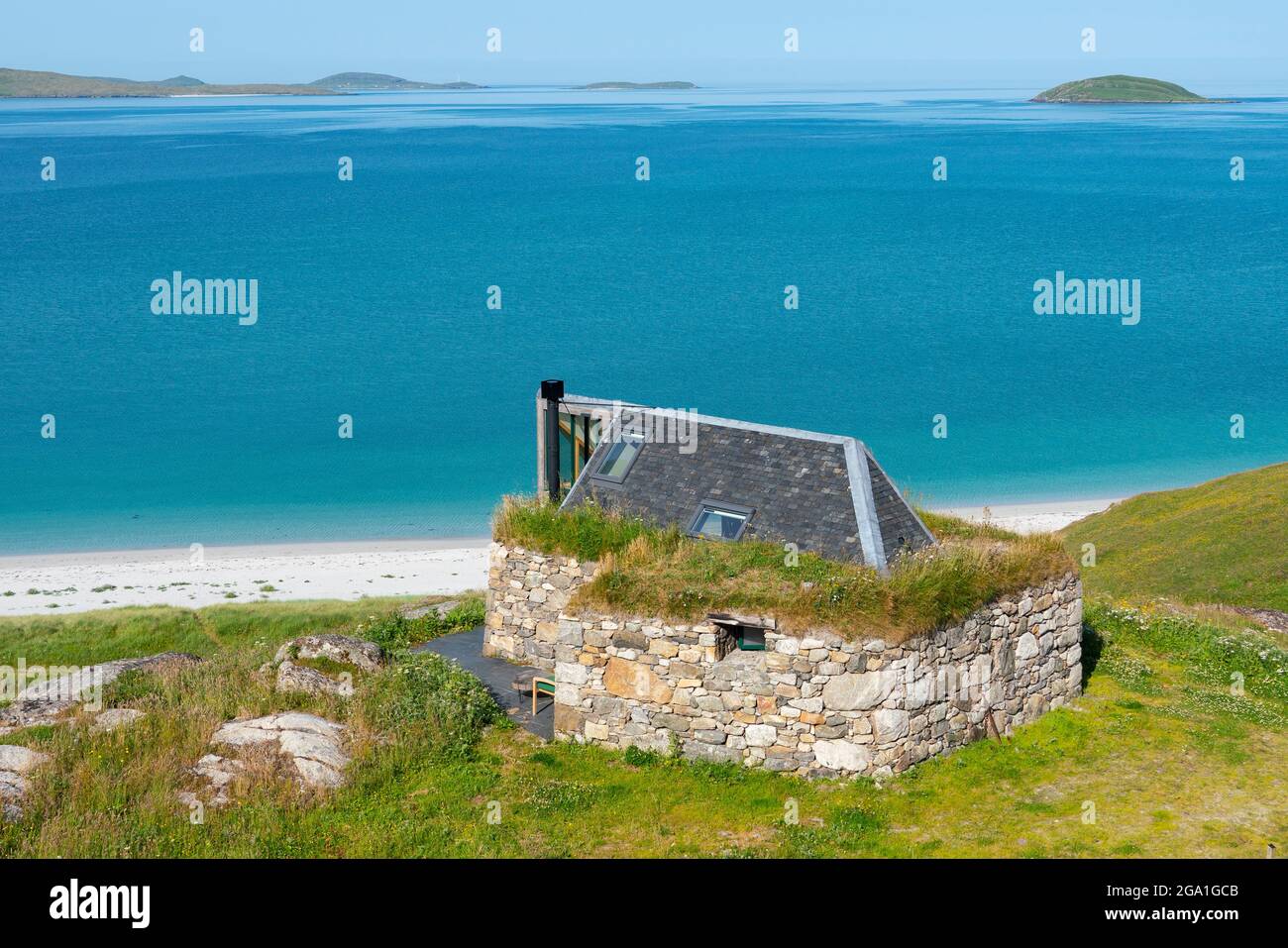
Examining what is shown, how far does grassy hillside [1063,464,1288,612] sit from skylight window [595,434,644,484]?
15430mm

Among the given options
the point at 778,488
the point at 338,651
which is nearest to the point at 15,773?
the point at 338,651

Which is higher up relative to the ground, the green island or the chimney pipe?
the chimney pipe

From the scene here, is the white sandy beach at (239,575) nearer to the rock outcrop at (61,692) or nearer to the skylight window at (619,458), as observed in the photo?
the rock outcrop at (61,692)

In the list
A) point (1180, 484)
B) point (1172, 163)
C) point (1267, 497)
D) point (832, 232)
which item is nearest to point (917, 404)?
point (1180, 484)

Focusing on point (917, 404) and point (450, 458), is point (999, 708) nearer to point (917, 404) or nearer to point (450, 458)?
point (450, 458)

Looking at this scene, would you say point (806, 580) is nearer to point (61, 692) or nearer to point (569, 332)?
point (61, 692)

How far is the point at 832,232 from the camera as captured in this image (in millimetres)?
123562

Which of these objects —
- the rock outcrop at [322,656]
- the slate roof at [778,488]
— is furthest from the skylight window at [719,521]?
the rock outcrop at [322,656]

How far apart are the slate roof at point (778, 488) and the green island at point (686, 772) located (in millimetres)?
652

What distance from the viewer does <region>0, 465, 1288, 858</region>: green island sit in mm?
16562

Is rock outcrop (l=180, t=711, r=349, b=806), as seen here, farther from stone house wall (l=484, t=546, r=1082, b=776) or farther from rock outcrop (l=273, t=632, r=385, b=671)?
stone house wall (l=484, t=546, r=1082, b=776)

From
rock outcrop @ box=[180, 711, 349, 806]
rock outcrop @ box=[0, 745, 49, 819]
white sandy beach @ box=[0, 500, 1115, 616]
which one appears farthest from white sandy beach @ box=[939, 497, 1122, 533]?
rock outcrop @ box=[0, 745, 49, 819]

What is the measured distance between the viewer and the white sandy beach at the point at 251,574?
4006cm

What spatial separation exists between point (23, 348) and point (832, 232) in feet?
239
